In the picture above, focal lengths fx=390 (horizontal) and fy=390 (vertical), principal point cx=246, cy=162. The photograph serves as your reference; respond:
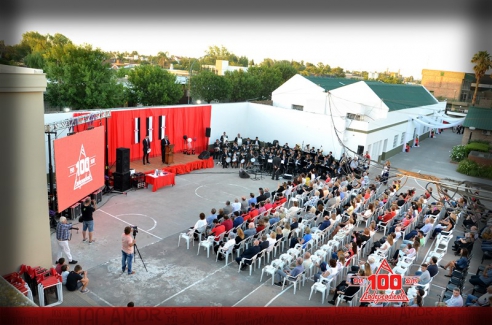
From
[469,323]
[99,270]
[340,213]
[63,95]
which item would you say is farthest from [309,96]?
[469,323]

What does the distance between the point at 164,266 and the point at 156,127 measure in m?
9.71

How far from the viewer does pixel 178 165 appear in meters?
16.3

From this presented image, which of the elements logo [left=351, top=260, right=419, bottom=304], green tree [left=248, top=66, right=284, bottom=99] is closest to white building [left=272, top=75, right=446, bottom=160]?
logo [left=351, top=260, right=419, bottom=304]

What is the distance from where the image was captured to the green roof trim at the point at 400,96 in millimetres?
23856

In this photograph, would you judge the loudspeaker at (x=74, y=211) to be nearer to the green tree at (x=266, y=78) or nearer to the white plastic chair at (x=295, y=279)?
the white plastic chair at (x=295, y=279)

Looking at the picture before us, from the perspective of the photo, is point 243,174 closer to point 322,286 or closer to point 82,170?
point 82,170

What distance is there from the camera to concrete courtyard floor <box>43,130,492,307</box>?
297 inches

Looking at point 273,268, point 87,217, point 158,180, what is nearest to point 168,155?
point 158,180

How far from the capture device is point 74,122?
1164 cm

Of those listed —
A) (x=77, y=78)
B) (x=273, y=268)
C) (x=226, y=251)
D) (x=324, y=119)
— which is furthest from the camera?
(x=77, y=78)

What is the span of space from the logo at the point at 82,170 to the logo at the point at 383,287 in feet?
A: 25.2

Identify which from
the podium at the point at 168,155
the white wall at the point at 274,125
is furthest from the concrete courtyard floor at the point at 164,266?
the white wall at the point at 274,125

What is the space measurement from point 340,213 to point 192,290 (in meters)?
5.74

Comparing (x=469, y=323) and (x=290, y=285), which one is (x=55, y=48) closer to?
(x=290, y=285)
